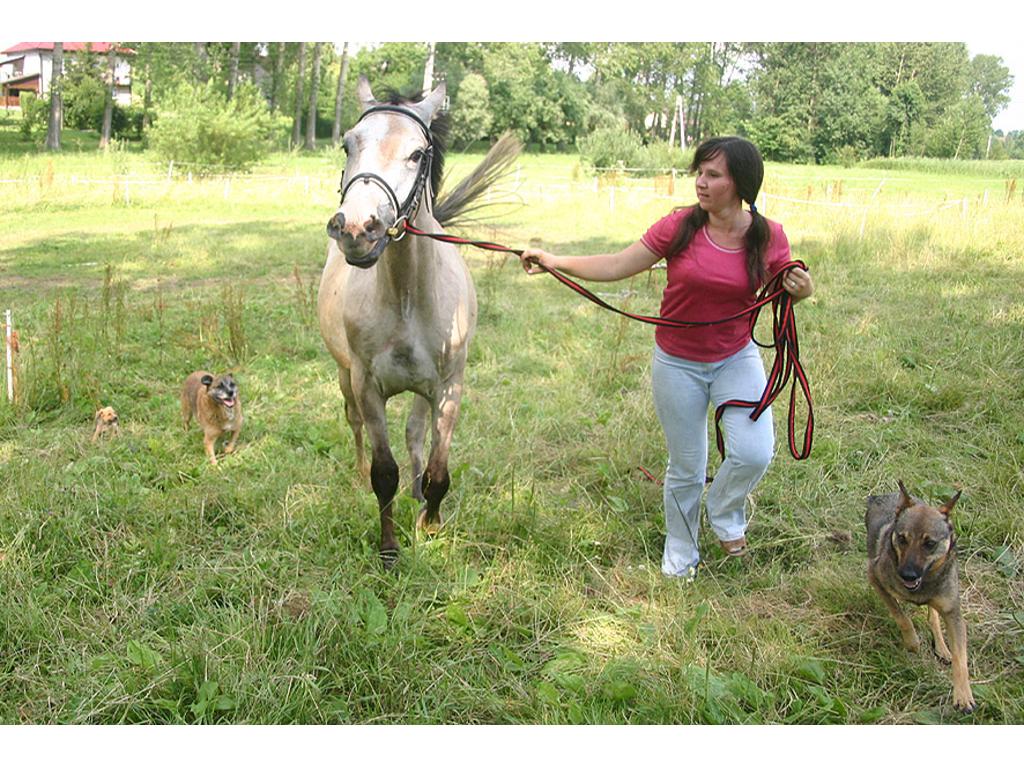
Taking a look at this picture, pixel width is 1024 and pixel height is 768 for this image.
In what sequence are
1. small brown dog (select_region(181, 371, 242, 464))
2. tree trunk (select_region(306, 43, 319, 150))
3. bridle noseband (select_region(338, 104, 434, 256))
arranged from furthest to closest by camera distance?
tree trunk (select_region(306, 43, 319, 150)) → small brown dog (select_region(181, 371, 242, 464)) → bridle noseband (select_region(338, 104, 434, 256))

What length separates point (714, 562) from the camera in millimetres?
3914

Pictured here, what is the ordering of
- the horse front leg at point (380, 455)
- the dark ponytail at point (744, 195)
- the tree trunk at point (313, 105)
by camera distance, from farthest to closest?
the tree trunk at point (313, 105)
the horse front leg at point (380, 455)
the dark ponytail at point (744, 195)

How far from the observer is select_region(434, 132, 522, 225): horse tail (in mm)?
4805

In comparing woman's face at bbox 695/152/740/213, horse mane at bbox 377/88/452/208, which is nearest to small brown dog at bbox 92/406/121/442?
horse mane at bbox 377/88/452/208

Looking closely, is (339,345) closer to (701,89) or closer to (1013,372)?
(1013,372)

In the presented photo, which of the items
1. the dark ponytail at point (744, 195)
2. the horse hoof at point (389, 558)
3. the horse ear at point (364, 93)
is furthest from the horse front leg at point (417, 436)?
the dark ponytail at point (744, 195)

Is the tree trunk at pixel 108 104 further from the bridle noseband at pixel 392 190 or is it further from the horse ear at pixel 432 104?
the bridle noseband at pixel 392 190

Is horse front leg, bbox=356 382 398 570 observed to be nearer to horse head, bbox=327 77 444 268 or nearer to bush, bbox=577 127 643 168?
horse head, bbox=327 77 444 268

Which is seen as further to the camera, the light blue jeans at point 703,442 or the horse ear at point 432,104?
the light blue jeans at point 703,442

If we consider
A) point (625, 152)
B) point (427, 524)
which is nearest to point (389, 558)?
point (427, 524)

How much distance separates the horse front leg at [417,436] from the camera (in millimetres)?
4684

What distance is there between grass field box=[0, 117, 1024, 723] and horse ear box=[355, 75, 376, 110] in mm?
1268

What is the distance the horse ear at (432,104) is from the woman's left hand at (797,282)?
5.76 ft

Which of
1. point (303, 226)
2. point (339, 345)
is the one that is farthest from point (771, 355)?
point (303, 226)
